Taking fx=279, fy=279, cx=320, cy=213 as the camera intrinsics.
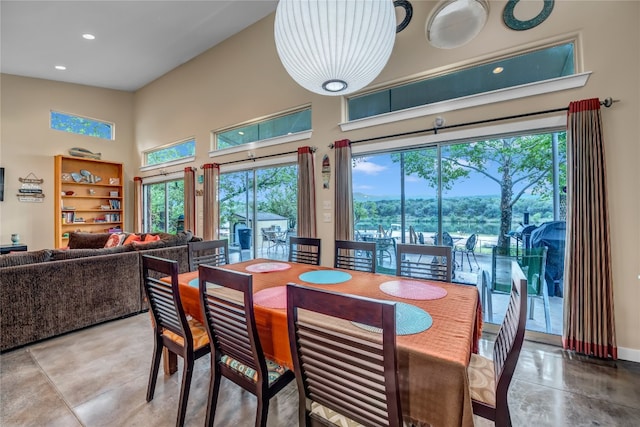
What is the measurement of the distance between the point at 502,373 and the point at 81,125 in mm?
9045

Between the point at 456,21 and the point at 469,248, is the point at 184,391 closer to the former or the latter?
the point at 469,248

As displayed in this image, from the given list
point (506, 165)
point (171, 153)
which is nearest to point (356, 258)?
point (506, 165)

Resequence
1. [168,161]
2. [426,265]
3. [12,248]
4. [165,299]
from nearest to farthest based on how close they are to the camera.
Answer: [165,299] → [426,265] → [12,248] → [168,161]

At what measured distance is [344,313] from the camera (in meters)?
0.97

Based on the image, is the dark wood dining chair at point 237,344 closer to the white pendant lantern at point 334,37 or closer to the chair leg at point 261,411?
the chair leg at point 261,411

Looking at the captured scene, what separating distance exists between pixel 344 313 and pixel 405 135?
2903mm

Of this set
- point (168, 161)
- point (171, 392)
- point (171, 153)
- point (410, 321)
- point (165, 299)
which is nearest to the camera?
point (410, 321)

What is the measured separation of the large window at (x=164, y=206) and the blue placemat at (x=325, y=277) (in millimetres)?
5252

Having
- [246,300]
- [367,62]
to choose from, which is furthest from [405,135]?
[246,300]

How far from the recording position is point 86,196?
6.70m

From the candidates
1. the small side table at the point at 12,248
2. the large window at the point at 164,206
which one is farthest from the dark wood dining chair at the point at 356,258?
the small side table at the point at 12,248

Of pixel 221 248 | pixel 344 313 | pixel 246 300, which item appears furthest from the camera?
pixel 221 248

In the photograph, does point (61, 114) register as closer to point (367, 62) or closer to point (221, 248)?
point (221, 248)

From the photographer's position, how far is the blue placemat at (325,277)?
6.73 feet
